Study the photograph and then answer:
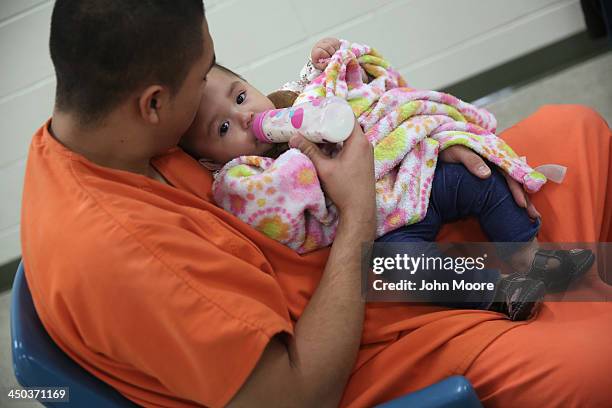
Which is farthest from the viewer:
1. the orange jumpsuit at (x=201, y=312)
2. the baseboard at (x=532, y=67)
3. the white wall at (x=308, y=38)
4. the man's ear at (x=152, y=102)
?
the baseboard at (x=532, y=67)

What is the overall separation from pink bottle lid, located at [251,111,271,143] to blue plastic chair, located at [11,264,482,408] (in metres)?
0.58

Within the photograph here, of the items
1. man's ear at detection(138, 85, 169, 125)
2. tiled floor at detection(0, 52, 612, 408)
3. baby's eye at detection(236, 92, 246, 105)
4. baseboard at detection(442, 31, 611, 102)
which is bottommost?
tiled floor at detection(0, 52, 612, 408)

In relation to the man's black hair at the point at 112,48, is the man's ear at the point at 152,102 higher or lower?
lower

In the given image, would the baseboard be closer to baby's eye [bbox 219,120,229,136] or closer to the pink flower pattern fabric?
the pink flower pattern fabric

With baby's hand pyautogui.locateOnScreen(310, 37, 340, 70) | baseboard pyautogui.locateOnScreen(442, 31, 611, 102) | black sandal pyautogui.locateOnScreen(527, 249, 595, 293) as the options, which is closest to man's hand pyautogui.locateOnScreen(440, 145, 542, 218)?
black sandal pyautogui.locateOnScreen(527, 249, 595, 293)

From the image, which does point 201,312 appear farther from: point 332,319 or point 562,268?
point 562,268

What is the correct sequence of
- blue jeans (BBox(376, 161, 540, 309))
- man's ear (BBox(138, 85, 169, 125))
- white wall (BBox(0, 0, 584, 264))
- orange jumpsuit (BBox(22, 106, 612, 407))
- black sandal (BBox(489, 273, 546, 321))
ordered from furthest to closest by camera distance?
white wall (BBox(0, 0, 584, 264)) < blue jeans (BBox(376, 161, 540, 309)) < black sandal (BBox(489, 273, 546, 321)) < man's ear (BBox(138, 85, 169, 125)) < orange jumpsuit (BBox(22, 106, 612, 407))

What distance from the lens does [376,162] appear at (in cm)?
146

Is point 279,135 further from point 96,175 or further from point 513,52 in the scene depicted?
point 513,52

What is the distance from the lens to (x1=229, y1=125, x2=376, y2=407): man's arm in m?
1.12

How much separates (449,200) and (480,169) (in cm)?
Answer: 10

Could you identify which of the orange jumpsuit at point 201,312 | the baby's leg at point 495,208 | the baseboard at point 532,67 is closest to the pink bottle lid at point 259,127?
the orange jumpsuit at point 201,312

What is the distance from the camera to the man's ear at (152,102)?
1.15 meters

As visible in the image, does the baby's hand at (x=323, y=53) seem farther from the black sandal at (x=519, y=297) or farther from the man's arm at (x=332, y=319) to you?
the black sandal at (x=519, y=297)
